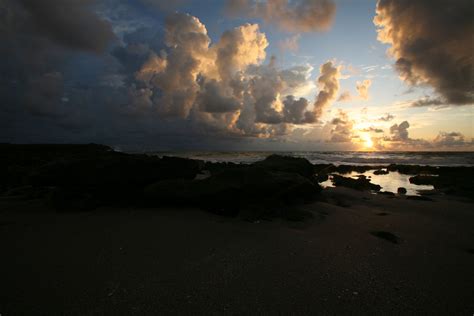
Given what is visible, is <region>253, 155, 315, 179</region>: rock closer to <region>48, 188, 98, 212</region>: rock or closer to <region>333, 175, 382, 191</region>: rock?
<region>333, 175, 382, 191</region>: rock

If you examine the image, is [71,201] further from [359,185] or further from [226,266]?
[359,185]

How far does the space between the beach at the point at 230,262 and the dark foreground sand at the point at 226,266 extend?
2 cm

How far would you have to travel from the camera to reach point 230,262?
11.5ft

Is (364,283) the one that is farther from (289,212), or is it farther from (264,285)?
(289,212)

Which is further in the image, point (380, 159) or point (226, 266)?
point (380, 159)

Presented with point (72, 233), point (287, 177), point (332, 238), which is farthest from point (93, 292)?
point (287, 177)

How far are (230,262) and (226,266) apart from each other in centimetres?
13

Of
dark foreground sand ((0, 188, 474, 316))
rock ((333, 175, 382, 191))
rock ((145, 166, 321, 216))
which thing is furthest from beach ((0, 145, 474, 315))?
rock ((333, 175, 382, 191))

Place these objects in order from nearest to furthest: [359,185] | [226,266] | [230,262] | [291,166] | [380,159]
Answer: [226,266] < [230,262] < [291,166] < [359,185] < [380,159]

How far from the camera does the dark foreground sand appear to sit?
2.60 metres

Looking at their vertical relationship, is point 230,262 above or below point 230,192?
below

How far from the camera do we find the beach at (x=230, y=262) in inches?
103

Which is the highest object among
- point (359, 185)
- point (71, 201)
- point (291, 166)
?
point (291, 166)

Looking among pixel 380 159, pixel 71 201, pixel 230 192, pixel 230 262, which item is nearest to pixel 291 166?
pixel 230 192
